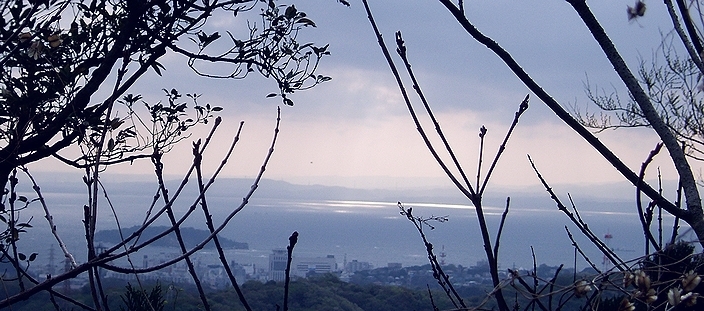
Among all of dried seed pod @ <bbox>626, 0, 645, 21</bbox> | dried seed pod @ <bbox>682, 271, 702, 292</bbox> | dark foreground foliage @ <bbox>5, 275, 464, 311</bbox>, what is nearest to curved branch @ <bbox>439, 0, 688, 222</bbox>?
dried seed pod @ <bbox>682, 271, 702, 292</bbox>

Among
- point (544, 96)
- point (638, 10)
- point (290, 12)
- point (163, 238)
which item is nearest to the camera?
point (544, 96)

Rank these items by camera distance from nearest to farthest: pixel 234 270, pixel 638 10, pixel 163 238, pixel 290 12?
pixel 638 10 < pixel 163 238 < pixel 290 12 < pixel 234 270

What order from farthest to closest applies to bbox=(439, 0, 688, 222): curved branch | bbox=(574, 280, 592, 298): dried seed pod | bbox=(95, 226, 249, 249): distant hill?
1. bbox=(95, 226, 249, 249): distant hill
2. bbox=(439, 0, 688, 222): curved branch
3. bbox=(574, 280, 592, 298): dried seed pod

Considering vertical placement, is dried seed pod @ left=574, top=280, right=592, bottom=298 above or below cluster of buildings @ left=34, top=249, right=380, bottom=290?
above

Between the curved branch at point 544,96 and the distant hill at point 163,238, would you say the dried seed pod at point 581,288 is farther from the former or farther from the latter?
the distant hill at point 163,238

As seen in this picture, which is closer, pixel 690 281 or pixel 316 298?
pixel 690 281

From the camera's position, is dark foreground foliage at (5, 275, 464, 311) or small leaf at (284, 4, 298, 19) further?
dark foreground foliage at (5, 275, 464, 311)

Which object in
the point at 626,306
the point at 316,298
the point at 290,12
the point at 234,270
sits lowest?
the point at 316,298

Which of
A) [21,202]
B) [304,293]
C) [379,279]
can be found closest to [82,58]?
[21,202]

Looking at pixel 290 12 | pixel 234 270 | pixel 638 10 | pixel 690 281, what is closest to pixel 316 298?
pixel 234 270

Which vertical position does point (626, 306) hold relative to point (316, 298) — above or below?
above

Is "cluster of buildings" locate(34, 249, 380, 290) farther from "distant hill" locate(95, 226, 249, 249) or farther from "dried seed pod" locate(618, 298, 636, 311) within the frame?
"dried seed pod" locate(618, 298, 636, 311)

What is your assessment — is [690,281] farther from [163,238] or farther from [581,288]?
[163,238]
